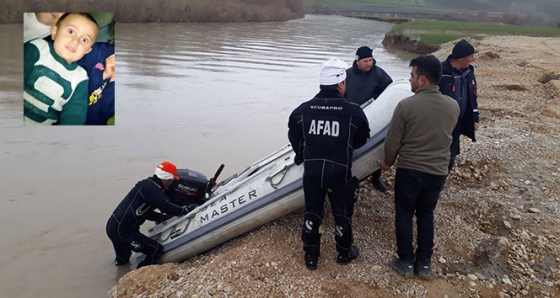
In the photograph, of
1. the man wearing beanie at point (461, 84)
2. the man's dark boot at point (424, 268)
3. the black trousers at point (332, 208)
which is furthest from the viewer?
the man wearing beanie at point (461, 84)

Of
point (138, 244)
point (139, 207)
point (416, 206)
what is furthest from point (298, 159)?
point (138, 244)

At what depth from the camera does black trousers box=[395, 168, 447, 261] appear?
12.0 feet

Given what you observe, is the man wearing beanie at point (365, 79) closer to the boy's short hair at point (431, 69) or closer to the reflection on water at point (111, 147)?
the boy's short hair at point (431, 69)

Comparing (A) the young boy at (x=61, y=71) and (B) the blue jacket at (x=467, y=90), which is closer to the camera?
(A) the young boy at (x=61, y=71)

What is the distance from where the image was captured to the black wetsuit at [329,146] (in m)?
3.65

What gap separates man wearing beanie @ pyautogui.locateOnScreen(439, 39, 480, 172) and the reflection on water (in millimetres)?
3597

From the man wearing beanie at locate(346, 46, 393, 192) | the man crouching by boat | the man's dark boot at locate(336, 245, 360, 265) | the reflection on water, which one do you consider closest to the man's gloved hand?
the man's dark boot at locate(336, 245, 360, 265)

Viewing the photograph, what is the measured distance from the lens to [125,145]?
8883 millimetres

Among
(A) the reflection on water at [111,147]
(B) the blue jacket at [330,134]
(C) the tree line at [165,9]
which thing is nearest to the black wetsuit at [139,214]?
(A) the reflection on water at [111,147]

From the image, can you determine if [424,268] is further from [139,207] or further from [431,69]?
[139,207]

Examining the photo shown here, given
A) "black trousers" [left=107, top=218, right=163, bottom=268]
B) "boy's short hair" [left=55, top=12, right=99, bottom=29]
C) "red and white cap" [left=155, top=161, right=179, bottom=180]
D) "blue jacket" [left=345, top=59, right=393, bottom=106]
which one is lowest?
"black trousers" [left=107, top=218, right=163, bottom=268]

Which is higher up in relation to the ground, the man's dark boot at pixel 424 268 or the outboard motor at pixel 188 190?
the outboard motor at pixel 188 190

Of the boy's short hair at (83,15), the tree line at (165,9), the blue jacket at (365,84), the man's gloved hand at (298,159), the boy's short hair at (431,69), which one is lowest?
the man's gloved hand at (298,159)

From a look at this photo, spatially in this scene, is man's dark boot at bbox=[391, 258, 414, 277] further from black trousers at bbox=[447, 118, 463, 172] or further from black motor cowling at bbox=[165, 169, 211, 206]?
black motor cowling at bbox=[165, 169, 211, 206]
